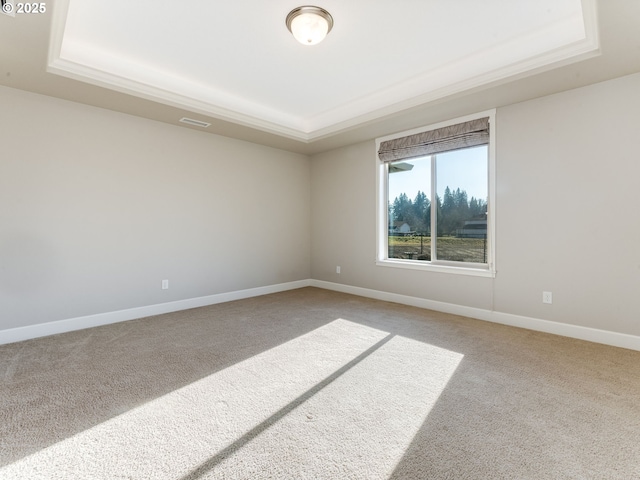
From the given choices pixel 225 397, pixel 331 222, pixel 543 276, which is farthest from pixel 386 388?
pixel 331 222

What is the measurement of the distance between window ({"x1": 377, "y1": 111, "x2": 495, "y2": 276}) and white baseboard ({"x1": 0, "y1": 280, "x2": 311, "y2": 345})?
7.37ft

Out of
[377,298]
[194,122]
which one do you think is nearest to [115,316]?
[194,122]

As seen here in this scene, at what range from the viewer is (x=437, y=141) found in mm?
4000

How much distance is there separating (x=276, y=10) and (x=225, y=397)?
9.23ft

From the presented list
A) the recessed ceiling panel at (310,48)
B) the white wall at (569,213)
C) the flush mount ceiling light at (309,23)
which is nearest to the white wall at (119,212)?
the recessed ceiling panel at (310,48)

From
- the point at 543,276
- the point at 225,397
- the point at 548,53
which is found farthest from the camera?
the point at 543,276

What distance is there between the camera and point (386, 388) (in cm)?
214

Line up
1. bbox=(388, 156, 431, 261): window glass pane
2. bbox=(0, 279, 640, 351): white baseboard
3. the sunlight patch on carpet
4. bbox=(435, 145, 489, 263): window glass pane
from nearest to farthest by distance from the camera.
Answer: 1. the sunlight patch on carpet
2. bbox=(0, 279, 640, 351): white baseboard
3. bbox=(435, 145, 489, 263): window glass pane
4. bbox=(388, 156, 431, 261): window glass pane

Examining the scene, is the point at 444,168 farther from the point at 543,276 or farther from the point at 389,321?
the point at 389,321

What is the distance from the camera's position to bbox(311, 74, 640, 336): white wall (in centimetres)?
282

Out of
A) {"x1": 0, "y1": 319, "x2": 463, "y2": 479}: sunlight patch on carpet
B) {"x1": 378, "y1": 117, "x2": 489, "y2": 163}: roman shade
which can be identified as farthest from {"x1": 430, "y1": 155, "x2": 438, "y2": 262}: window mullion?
{"x1": 0, "y1": 319, "x2": 463, "y2": 479}: sunlight patch on carpet

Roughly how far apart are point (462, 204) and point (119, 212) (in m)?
4.20

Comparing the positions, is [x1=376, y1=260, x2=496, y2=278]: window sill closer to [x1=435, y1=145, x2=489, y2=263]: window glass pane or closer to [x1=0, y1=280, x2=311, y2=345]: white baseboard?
[x1=435, y1=145, x2=489, y2=263]: window glass pane

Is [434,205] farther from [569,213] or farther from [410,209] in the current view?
[569,213]
